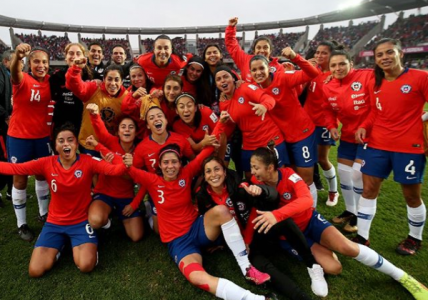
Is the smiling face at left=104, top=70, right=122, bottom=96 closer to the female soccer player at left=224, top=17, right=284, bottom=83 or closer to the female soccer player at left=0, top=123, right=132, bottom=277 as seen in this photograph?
the female soccer player at left=0, top=123, right=132, bottom=277

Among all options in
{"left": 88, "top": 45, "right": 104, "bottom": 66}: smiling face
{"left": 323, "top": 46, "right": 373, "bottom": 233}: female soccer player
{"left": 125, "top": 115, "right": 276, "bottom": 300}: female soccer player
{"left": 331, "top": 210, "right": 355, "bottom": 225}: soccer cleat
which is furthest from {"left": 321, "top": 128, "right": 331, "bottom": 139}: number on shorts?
{"left": 88, "top": 45, "right": 104, "bottom": 66}: smiling face

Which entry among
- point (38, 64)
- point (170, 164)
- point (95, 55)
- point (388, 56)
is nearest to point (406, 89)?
point (388, 56)

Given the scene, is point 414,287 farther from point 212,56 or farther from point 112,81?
point 112,81

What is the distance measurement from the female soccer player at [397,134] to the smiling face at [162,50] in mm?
2832

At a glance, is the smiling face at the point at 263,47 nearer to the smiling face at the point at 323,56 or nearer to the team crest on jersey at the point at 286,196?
the smiling face at the point at 323,56

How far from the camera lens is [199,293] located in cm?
268

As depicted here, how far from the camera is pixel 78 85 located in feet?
11.7

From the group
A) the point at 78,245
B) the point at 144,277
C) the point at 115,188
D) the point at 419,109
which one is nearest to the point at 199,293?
the point at 144,277

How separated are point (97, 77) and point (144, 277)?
136 inches

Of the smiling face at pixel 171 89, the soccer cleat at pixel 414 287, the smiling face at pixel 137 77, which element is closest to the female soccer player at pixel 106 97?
the smiling face at pixel 137 77

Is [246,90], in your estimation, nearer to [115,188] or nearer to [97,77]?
[115,188]

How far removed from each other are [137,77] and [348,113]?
309 centimetres

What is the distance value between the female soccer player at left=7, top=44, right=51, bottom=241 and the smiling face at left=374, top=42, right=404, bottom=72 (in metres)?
4.18

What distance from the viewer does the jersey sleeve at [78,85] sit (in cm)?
345
